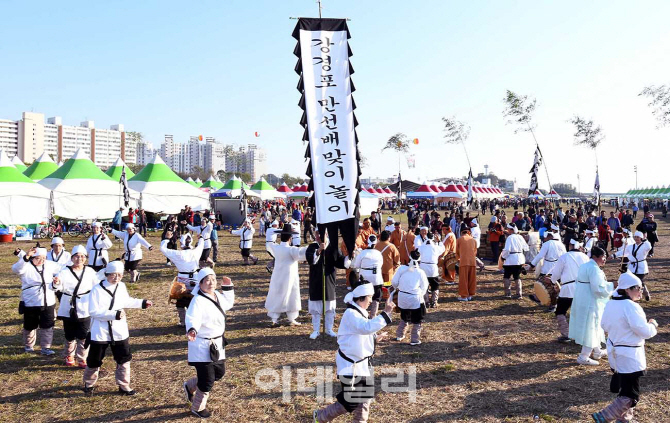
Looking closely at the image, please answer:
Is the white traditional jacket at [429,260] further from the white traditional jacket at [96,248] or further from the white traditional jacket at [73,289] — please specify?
the white traditional jacket at [96,248]

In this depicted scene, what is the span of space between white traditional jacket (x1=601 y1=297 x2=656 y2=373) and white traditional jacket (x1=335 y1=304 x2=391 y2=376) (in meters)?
2.44

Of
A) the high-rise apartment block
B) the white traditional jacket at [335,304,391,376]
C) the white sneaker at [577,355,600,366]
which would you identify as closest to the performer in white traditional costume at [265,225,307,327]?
the white traditional jacket at [335,304,391,376]

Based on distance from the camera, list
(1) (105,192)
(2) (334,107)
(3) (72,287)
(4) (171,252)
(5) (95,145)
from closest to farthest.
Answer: (3) (72,287) < (2) (334,107) < (4) (171,252) < (1) (105,192) < (5) (95,145)

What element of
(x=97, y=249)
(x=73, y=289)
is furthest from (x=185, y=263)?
(x=97, y=249)

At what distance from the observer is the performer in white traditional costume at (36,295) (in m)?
6.75

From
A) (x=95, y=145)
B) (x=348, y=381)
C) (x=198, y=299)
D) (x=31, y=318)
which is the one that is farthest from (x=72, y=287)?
(x=95, y=145)

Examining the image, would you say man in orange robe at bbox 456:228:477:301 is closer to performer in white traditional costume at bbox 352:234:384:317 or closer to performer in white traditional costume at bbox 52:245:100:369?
performer in white traditional costume at bbox 352:234:384:317

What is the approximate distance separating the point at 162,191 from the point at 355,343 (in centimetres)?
2384

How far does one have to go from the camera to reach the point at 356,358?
439 centimetres

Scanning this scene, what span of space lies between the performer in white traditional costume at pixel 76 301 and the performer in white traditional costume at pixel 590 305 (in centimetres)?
686

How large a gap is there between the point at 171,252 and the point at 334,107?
3.73 metres

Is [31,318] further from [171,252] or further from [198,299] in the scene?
[198,299]

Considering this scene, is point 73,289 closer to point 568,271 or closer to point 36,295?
point 36,295

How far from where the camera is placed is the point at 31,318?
22.6ft
